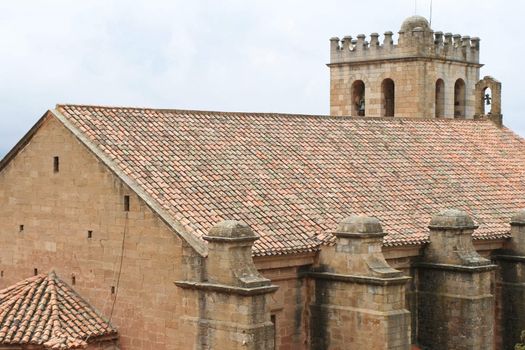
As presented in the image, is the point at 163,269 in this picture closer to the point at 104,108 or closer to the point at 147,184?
the point at 147,184

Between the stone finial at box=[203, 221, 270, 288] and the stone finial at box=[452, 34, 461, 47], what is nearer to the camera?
the stone finial at box=[203, 221, 270, 288]

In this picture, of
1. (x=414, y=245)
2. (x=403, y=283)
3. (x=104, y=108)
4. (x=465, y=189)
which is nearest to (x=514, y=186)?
(x=465, y=189)

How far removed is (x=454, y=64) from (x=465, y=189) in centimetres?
1008

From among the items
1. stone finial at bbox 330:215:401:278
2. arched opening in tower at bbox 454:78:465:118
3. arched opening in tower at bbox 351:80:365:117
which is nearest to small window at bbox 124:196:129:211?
stone finial at bbox 330:215:401:278

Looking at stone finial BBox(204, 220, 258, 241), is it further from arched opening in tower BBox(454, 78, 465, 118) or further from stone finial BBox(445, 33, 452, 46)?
arched opening in tower BBox(454, 78, 465, 118)

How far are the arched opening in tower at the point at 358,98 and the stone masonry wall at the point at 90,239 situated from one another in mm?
16687

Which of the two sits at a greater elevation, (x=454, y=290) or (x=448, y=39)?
(x=448, y=39)

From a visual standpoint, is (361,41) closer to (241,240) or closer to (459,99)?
(459,99)

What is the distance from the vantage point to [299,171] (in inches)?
1114

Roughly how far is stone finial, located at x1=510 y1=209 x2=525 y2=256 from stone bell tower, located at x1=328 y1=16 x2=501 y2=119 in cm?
992

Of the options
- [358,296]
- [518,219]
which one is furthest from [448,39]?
[358,296]

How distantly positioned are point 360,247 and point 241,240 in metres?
3.26

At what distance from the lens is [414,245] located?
27281 millimetres

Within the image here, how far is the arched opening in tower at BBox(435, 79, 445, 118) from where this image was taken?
1594 inches
